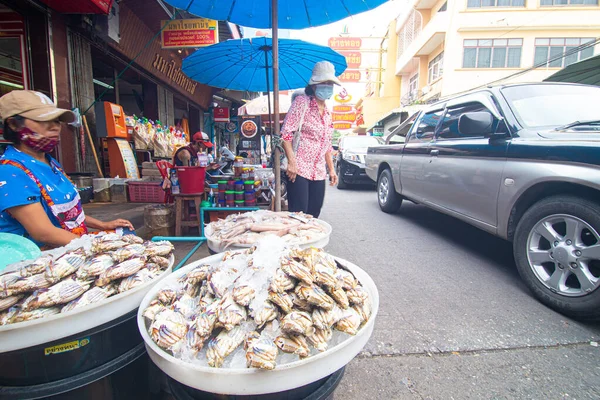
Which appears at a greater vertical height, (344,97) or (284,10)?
(344,97)

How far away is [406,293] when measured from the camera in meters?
2.57

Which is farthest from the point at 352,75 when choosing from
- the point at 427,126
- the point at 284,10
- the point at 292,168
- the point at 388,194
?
the point at 292,168

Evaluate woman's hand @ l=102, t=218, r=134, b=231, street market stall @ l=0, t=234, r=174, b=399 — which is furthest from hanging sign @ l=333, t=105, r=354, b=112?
street market stall @ l=0, t=234, r=174, b=399

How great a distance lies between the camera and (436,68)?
20.7 metres

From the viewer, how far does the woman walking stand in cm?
267

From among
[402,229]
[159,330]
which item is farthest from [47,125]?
[402,229]

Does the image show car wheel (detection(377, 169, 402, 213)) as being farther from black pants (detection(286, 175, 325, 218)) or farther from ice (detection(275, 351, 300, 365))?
ice (detection(275, 351, 300, 365))

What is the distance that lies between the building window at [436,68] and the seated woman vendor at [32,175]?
21.9 meters

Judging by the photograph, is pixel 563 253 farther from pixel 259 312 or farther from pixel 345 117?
pixel 345 117

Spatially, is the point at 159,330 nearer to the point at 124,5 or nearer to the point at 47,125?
the point at 47,125

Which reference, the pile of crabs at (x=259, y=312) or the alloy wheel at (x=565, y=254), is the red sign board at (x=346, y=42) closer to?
the alloy wheel at (x=565, y=254)

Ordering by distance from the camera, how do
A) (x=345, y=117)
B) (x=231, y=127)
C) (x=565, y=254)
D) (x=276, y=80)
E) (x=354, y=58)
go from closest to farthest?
(x=565, y=254) < (x=276, y=80) < (x=231, y=127) < (x=354, y=58) < (x=345, y=117)

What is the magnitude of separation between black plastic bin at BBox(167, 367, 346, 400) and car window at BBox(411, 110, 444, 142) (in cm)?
407

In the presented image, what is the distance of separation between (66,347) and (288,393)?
743 mm
